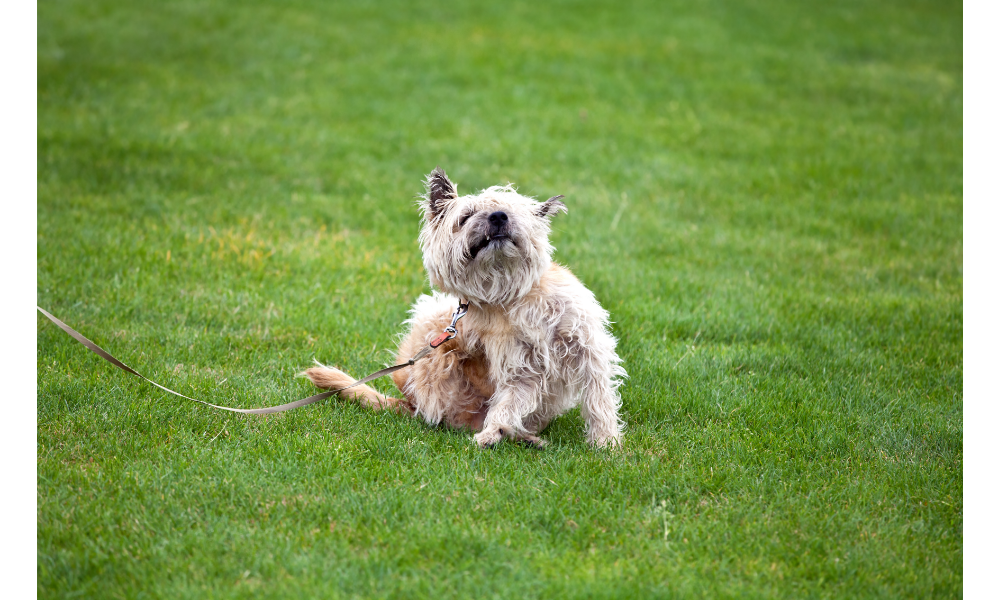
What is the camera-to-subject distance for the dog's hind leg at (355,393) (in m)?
5.19

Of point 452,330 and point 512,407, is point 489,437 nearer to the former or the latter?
point 512,407


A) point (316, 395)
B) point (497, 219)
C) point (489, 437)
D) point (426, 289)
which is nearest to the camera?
point (497, 219)

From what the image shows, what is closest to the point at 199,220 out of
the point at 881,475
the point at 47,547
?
the point at 47,547

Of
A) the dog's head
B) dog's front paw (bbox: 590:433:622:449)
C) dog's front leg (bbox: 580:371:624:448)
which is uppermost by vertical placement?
the dog's head

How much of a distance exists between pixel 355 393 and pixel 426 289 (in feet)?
6.96

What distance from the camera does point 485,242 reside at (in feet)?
14.9

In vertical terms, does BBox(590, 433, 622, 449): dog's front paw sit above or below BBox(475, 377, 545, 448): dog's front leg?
below

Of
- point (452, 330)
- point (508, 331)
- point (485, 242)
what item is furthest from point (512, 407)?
point (485, 242)

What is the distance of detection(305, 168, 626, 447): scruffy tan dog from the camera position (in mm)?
4605

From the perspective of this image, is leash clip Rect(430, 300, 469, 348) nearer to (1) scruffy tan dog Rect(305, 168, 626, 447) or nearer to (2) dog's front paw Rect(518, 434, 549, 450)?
(1) scruffy tan dog Rect(305, 168, 626, 447)

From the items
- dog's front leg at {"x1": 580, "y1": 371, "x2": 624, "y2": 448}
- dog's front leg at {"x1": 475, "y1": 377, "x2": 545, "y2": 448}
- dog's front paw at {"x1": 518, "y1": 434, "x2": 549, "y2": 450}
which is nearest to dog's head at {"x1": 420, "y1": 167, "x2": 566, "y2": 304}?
dog's front leg at {"x1": 475, "y1": 377, "x2": 545, "y2": 448}

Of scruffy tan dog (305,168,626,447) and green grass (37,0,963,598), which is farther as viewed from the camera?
scruffy tan dog (305,168,626,447)

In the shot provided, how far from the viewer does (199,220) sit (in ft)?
27.7

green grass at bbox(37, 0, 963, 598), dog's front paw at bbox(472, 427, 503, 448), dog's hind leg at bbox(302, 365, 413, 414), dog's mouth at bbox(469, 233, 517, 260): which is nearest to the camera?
green grass at bbox(37, 0, 963, 598)
